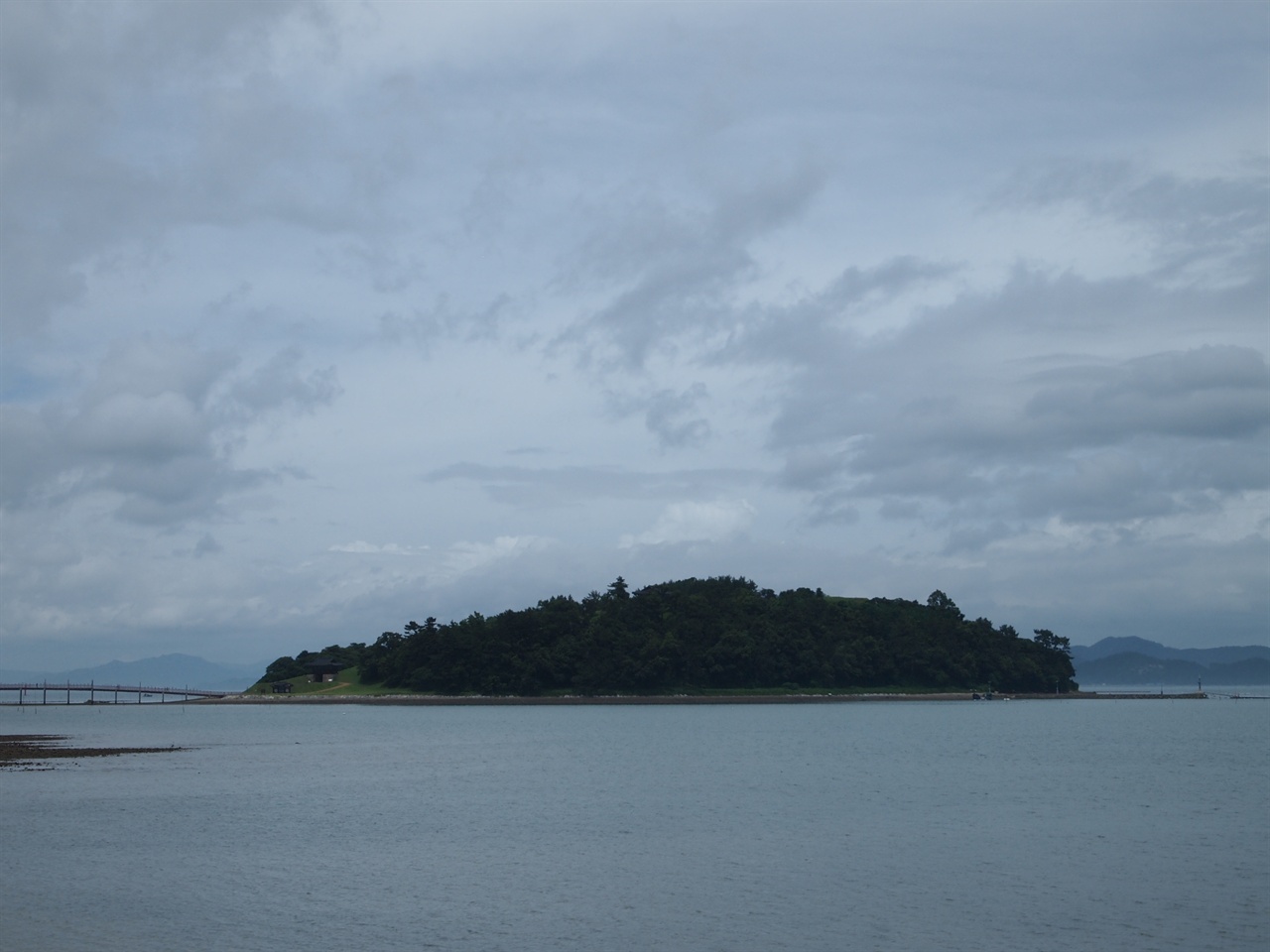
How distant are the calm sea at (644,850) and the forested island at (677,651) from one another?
9210cm

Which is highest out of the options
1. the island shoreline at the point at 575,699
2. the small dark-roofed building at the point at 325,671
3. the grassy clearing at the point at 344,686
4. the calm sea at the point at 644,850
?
the small dark-roofed building at the point at 325,671

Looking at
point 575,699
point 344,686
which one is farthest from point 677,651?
point 344,686

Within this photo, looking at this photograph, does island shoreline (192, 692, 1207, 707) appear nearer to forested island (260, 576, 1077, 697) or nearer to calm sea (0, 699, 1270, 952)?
forested island (260, 576, 1077, 697)

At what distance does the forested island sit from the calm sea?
92099 mm

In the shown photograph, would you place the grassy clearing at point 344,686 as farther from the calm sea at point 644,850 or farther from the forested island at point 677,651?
the calm sea at point 644,850

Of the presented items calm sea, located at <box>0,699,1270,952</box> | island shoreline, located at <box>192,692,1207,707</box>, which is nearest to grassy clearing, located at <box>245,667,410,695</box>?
island shoreline, located at <box>192,692,1207,707</box>

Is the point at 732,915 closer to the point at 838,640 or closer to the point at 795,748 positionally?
the point at 795,748

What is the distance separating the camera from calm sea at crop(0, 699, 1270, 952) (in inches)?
1086

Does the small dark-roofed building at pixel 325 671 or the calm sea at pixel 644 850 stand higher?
the small dark-roofed building at pixel 325 671

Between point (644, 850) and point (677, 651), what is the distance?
436 feet

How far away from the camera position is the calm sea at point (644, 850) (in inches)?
1086

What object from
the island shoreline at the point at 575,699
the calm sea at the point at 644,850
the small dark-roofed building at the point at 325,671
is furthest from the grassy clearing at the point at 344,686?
the calm sea at the point at 644,850

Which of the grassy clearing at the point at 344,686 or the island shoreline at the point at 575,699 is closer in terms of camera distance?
the island shoreline at the point at 575,699

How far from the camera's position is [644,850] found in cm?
3894
